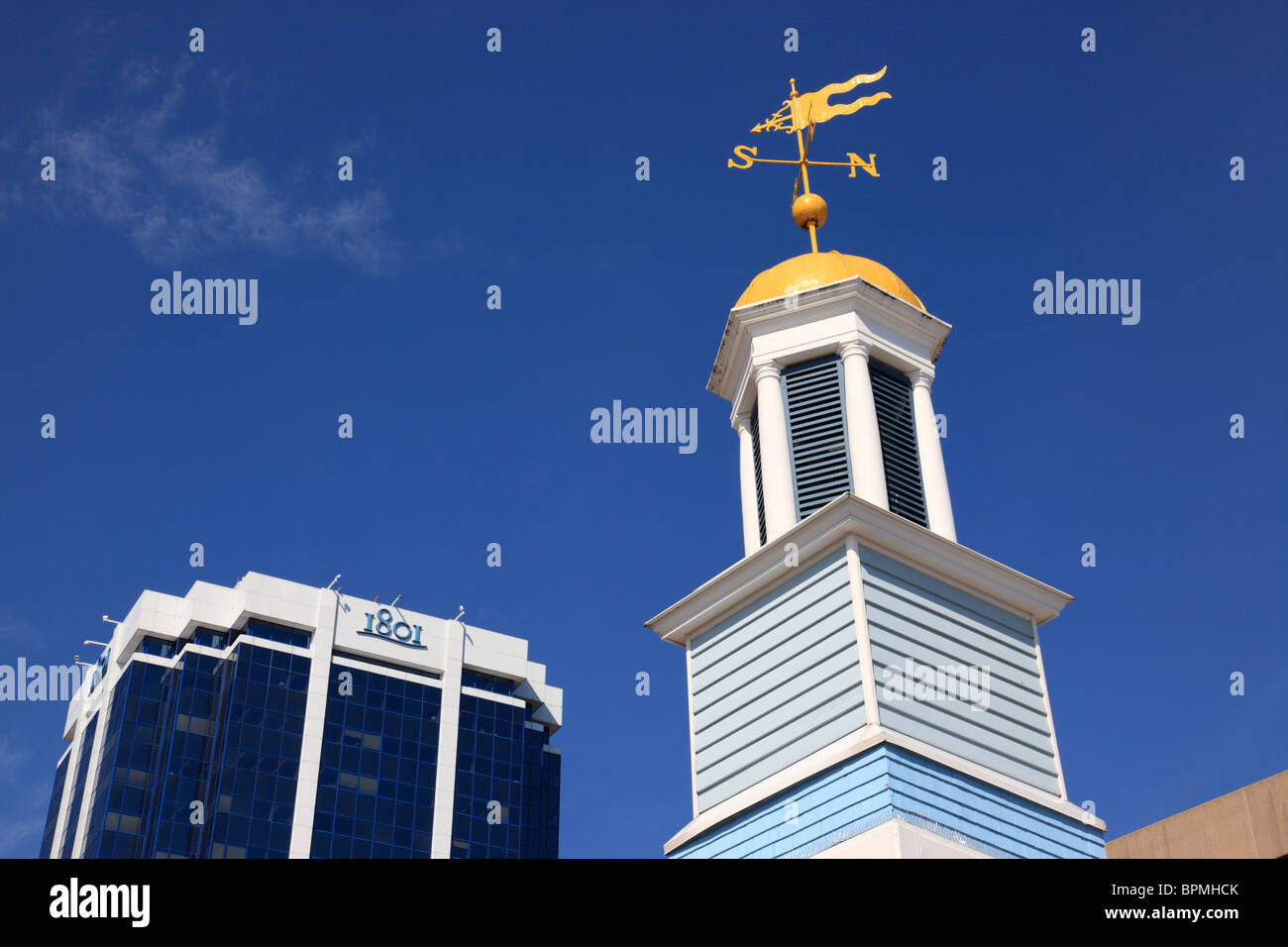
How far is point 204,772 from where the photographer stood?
9150 centimetres

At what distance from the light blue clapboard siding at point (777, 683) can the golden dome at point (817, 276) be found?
5.27m

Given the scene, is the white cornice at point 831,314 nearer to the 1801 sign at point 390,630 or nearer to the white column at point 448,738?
the white column at point 448,738

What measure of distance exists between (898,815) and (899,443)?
6630 millimetres

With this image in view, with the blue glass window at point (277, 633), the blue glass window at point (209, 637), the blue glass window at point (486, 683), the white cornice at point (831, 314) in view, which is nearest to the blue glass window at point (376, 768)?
the blue glass window at point (277, 633)

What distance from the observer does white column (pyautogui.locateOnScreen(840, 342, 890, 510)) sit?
2014 cm

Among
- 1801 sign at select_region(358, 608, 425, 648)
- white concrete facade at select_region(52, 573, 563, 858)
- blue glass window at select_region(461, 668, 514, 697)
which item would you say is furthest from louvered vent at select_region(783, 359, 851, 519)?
blue glass window at select_region(461, 668, 514, 697)

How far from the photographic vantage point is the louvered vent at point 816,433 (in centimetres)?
2062

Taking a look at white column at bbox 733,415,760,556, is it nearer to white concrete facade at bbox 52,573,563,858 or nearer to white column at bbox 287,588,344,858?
white column at bbox 287,588,344,858

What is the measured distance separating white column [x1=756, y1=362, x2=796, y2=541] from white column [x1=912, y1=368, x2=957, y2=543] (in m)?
1.98

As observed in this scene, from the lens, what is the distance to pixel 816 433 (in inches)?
837

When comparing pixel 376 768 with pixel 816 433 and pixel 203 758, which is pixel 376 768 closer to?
pixel 203 758

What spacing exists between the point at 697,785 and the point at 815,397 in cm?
602

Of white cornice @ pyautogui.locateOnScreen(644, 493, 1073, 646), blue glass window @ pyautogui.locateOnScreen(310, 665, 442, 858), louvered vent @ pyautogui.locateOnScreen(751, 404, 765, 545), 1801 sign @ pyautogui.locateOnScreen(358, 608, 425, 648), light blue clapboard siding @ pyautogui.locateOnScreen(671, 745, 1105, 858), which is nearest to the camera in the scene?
light blue clapboard siding @ pyautogui.locateOnScreen(671, 745, 1105, 858)
